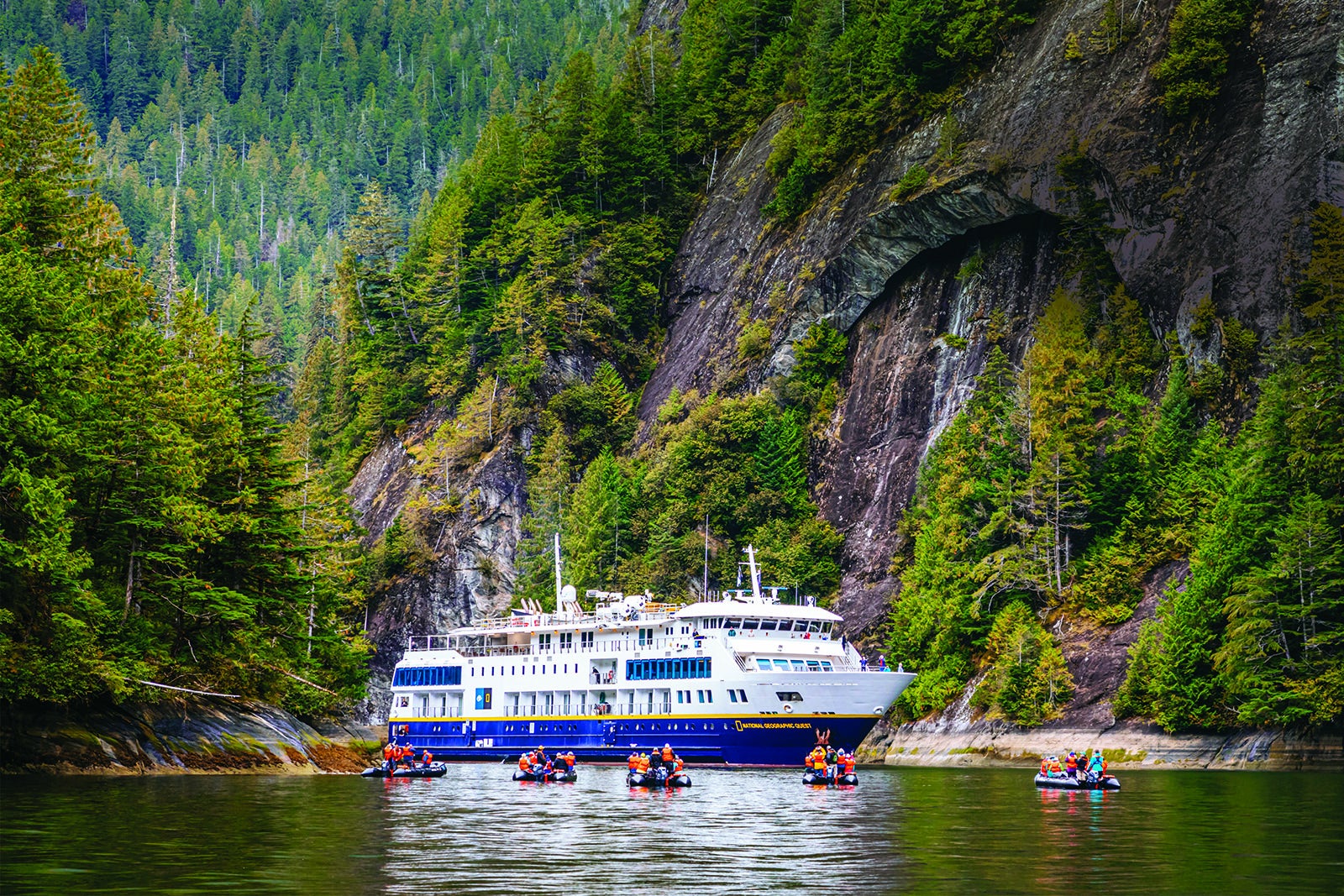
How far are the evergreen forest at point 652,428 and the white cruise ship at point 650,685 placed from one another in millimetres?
8280

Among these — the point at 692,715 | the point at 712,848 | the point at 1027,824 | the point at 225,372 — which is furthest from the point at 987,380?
the point at 712,848

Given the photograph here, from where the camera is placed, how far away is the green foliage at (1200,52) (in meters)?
86.8

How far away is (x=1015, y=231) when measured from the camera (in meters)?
97.8

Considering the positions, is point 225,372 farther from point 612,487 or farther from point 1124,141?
point 1124,141

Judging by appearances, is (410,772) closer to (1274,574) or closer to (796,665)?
(796,665)

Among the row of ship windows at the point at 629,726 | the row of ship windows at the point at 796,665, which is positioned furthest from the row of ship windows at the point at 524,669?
the row of ship windows at the point at 796,665

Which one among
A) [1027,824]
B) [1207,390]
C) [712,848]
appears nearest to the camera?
[712,848]

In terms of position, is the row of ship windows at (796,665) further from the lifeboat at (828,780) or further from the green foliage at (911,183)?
the green foliage at (911,183)

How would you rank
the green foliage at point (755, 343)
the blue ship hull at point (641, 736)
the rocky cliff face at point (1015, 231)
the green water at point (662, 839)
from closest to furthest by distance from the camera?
the green water at point (662, 839)
the blue ship hull at point (641, 736)
the rocky cliff face at point (1015, 231)
the green foliage at point (755, 343)

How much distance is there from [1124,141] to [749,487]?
35377 mm

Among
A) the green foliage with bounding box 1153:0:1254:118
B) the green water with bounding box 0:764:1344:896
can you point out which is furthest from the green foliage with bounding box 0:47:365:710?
the green foliage with bounding box 1153:0:1254:118

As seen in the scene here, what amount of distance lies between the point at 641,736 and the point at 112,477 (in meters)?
33.6

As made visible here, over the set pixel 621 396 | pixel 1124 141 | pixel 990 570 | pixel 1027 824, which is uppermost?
pixel 1124 141

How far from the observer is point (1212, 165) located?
86062 millimetres
